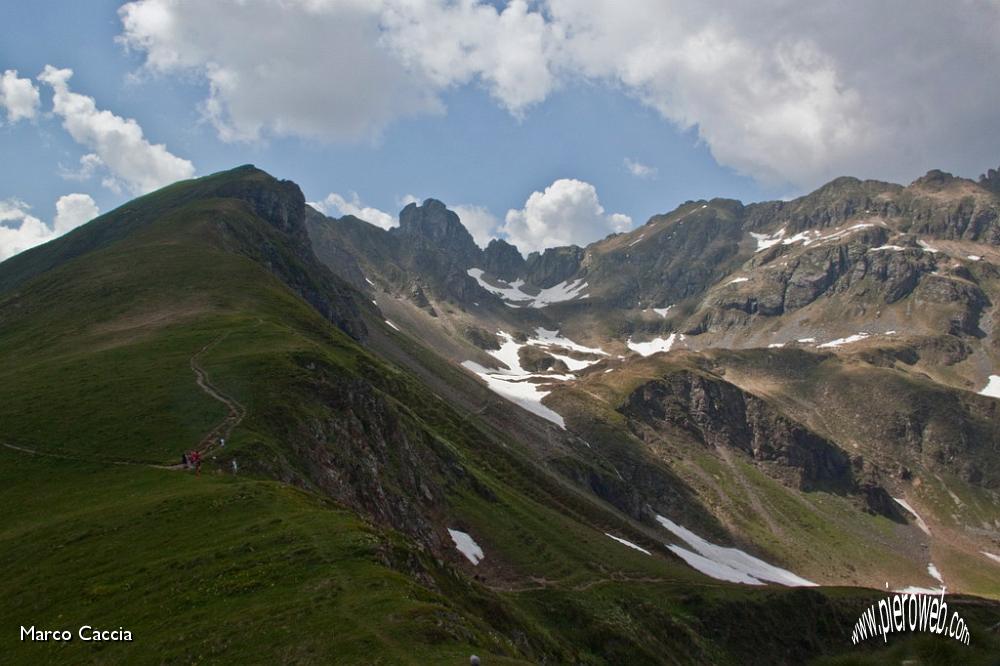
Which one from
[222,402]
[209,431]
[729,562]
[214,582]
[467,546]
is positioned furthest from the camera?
[729,562]

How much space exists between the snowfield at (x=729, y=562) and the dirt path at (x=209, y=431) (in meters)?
110

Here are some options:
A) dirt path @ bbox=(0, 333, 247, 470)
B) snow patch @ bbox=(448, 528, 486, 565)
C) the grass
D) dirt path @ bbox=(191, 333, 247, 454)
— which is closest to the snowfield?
snow patch @ bbox=(448, 528, 486, 565)

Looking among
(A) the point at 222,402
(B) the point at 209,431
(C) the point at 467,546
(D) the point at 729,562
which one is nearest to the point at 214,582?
(B) the point at 209,431

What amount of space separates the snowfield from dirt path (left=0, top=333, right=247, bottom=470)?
110087mm

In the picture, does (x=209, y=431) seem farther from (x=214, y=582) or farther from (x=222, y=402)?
(x=214, y=582)

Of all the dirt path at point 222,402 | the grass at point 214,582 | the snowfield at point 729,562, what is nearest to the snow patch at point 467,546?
the dirt path at point 222,402

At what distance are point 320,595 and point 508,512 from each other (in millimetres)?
65943

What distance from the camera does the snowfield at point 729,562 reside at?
144m

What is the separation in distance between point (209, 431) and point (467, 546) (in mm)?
35065

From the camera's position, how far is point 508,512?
91.2 meters

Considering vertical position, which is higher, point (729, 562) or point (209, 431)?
point (209, 431)

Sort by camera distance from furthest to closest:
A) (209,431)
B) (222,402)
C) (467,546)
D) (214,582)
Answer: (467,546) → (222,402) → (209,431) → (214,582)

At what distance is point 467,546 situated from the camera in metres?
76.4

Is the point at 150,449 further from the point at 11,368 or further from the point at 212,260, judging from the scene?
the point at 212,260
